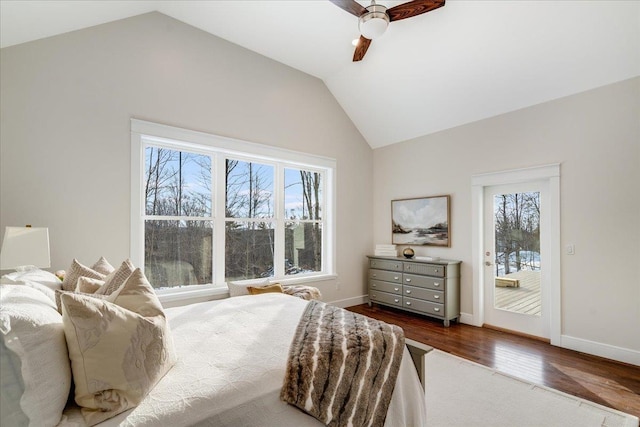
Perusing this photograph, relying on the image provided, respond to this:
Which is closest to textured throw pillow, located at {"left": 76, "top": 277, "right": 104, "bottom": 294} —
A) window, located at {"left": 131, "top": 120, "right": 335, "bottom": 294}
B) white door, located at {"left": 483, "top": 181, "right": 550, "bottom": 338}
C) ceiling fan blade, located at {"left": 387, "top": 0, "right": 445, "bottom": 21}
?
window, located at {"left": 131, "top": 120, "right": 335, "bottom": 294}

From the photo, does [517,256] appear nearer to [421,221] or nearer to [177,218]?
[421,221]

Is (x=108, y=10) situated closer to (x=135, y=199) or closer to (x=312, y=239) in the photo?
(x=135, y=199)

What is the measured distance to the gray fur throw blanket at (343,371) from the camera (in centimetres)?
131

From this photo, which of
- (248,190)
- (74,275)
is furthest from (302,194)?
(74,275)

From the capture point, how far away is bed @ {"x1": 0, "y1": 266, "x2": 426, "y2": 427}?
1.11 meters

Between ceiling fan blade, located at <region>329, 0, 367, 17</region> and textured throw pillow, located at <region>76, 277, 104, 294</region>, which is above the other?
ceiling fan blade, located at <region>329, 0, 367, 17</region>

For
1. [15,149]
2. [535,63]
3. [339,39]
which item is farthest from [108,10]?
[535,63]

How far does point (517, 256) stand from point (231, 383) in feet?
13.0

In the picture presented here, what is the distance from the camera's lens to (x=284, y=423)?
1.24 metres

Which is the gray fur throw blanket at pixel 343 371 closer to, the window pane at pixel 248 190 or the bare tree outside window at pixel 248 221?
the bare tree outside window at pixel 248 221

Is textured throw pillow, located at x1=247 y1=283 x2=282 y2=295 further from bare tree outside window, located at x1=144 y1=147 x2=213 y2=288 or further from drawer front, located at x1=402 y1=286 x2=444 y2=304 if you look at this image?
drawer front, located at x1=402 y1=286 x2=444 y2=304

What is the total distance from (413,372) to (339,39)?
371 cm

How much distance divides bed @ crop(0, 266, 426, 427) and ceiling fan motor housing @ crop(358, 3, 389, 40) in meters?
2.45

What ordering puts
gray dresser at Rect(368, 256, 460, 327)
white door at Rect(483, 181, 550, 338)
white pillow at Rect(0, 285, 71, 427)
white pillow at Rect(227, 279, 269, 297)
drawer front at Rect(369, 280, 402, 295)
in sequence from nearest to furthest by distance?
white pillow at Rect(0, 285, 71, 427), white pillow at Rect(227, 279, 269, 297), white door at Rect(483, 181, 550, 338), gray dresser at Rect(368, 256, 460, 327), drawer front at Rect(369, 280, 402, 295)
